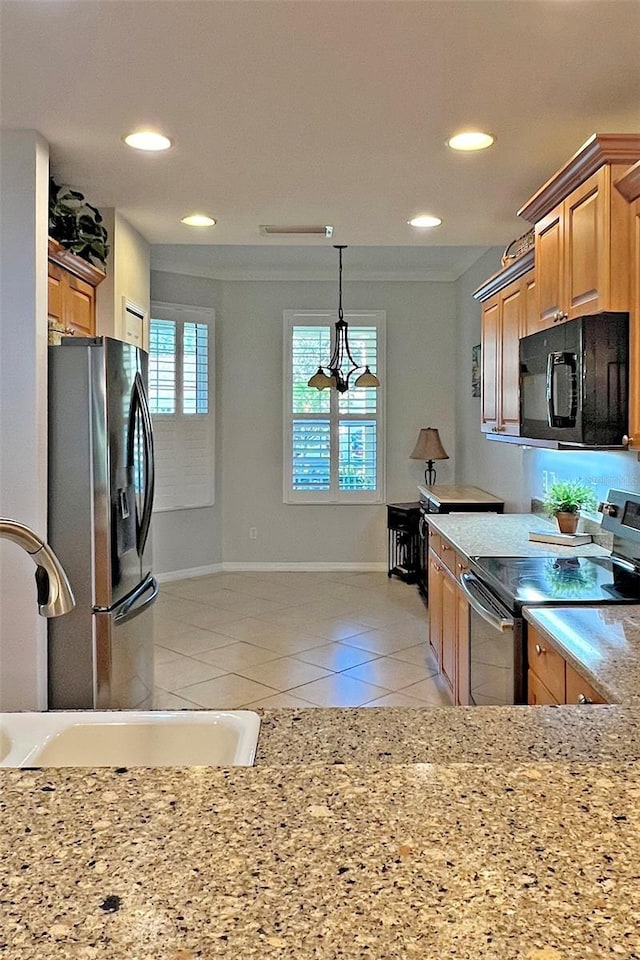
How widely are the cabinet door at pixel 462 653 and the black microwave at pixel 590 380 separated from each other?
3.03 ft

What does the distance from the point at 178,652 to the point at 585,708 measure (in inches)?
151

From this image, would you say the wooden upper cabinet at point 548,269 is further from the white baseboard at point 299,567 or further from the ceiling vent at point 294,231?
the white baseboard at point 299,567

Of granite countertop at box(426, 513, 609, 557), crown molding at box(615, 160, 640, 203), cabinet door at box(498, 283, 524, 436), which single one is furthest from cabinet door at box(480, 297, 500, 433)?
crown molding at box(615, 160, 640, 203)

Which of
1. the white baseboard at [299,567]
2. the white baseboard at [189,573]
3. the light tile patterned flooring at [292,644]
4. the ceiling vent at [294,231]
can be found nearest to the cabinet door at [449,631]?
the light tile patterned flooring at [292,644]

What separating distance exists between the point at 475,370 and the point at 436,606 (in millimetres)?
2729

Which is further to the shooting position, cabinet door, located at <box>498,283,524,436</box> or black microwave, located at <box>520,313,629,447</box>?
cabinet door, located at <box>498,283,524,436</box>

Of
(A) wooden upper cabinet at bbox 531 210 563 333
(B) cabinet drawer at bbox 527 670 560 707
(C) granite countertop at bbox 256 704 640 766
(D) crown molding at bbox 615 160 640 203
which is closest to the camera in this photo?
(C) granite countertop at bbox 256 704 640 766

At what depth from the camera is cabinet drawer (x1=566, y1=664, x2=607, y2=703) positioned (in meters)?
1.90

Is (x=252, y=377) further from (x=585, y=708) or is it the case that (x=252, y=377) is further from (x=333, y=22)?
(x=585, y=708)

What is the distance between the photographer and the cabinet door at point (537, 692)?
2.26 meters

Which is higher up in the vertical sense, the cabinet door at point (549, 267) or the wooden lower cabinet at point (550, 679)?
the cabinet door at point (549, 267)

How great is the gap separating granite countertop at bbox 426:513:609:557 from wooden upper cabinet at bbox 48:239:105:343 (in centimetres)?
199

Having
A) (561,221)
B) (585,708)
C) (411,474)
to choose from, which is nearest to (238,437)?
(411,474)

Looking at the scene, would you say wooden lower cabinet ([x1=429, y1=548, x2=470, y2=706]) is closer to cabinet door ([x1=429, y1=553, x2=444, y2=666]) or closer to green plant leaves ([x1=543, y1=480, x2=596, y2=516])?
cabinet door ([x1=429, y1=553, x2=444, y2=666])
